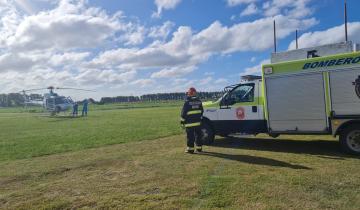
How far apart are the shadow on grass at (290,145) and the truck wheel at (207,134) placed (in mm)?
271

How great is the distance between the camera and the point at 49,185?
23.6 feet

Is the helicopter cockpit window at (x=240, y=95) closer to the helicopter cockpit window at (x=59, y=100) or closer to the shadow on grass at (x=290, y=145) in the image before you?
the shadow on grass at (x=290, y=145)

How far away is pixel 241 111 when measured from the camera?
11.2 m

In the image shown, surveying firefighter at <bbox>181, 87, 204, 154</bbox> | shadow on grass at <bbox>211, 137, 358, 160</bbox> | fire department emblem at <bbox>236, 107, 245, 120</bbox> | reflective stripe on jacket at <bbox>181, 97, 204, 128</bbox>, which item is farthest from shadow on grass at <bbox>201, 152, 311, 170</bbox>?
fire department emblem at <bbox>236, 107, 245, 120</bbox>

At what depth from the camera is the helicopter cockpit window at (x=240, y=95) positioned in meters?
11.1

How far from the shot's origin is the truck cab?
10.8 metres

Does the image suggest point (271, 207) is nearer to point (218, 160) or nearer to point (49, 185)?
point (218, 160)

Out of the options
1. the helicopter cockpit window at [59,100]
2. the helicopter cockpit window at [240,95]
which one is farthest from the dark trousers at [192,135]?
the helicopter cockpit window at [59,100]

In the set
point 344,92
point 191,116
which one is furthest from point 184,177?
point 344,92

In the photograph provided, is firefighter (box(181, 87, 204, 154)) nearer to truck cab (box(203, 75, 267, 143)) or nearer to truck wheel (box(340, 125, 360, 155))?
truck cab (box(203, 75, 267, 143))

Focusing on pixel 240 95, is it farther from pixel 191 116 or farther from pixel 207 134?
pixel 191 116

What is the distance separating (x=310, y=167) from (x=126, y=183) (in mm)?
4049

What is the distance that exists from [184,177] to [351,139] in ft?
15.6

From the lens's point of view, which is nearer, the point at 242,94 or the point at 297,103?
the point at 297,103
